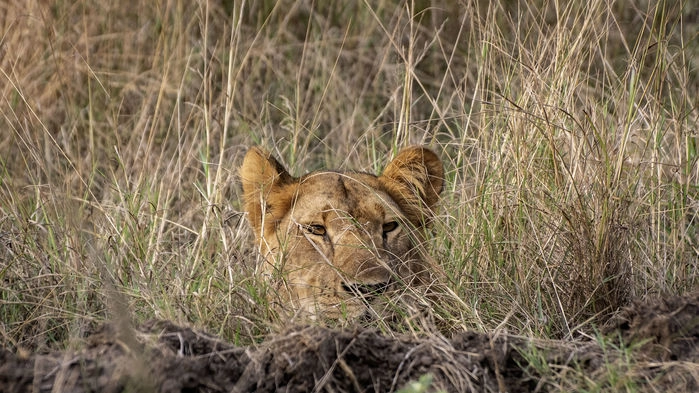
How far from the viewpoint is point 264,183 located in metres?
4.86

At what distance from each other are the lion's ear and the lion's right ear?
0.48m

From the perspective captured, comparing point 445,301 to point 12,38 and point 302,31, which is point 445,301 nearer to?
point 12,38

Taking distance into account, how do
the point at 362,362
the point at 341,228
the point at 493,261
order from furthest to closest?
1. the point at 341,228
2. the point at 493,261
3. the point at 362,362

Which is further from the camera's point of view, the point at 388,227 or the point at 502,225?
the point at 388,227

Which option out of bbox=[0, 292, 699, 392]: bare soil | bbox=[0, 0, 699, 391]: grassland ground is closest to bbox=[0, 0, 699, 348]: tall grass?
bbox=[0, 0, 699, 391]: grassland ground

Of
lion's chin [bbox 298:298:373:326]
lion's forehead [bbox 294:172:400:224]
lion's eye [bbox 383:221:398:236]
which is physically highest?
lion's forehead [bbox 294:172:400:224]

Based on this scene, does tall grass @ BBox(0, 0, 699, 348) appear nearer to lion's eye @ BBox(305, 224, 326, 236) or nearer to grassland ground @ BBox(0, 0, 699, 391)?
grassland ground @ BBox(0, 0, 699, 391)

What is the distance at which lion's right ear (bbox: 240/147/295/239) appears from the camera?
4879mm

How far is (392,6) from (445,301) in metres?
4.63

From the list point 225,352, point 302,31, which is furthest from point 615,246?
point 302,31

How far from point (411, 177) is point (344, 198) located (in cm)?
38

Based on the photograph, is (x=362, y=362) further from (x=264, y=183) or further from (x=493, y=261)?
(x=264, y=183)

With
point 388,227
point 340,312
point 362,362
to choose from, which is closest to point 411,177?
point 388,227

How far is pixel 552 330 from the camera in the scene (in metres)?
4.20
